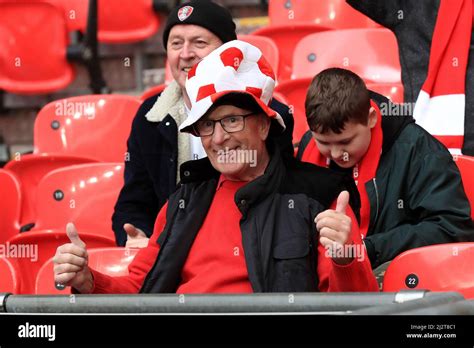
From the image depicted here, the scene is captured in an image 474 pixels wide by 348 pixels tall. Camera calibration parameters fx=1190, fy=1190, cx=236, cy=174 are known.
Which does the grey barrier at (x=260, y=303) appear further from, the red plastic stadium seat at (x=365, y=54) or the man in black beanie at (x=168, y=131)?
the red plastic stadium seat at (x=365, y=54)

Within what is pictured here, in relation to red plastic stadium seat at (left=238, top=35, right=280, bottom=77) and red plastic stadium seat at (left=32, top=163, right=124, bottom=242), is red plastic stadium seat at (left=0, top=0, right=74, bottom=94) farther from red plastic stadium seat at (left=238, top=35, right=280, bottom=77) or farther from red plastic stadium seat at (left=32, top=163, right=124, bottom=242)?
red plastic stadium seat at (left=32, top=163, right=124, bottom=242)

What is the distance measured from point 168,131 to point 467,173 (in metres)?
0.99

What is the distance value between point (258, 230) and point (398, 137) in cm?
83

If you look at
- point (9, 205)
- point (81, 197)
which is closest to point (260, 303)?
point (81, 197)

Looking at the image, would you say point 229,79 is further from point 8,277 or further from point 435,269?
point 8,277

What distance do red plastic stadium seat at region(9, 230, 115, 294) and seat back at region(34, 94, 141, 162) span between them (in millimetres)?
1136

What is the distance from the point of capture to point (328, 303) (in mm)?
1997

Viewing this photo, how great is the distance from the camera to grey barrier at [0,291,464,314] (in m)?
1.96

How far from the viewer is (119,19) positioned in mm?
7406

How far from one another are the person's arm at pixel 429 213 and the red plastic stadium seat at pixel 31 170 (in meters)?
2.07

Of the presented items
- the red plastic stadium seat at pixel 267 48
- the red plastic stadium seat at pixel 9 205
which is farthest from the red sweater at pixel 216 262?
the red plastic stadium seat at pixel 267 48

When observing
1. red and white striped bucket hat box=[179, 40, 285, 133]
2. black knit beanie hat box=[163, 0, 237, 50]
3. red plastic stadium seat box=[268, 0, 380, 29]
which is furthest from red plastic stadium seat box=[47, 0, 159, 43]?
red and white striped bucket hat box=[179, 40, 285, 133]

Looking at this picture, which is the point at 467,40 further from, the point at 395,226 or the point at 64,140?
the point at 64,140
